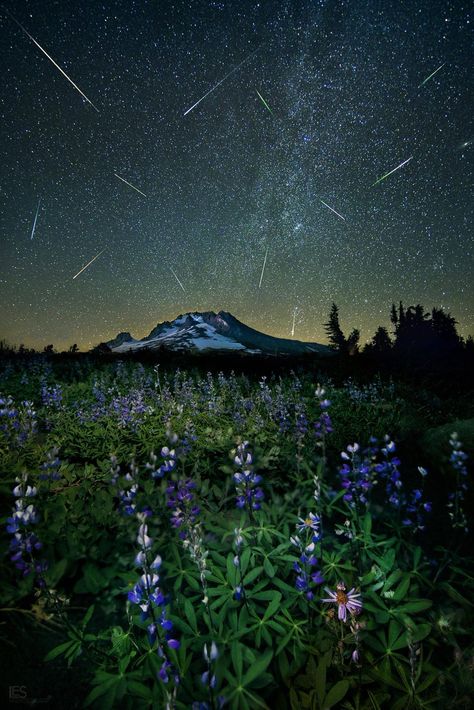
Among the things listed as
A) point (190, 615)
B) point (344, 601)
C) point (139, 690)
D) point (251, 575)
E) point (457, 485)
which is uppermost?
point (457, 485)

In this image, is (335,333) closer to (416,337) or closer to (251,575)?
(416,337)

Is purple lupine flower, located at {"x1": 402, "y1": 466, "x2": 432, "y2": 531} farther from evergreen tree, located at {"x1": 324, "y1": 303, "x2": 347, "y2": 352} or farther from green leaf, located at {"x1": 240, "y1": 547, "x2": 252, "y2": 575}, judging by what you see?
evergreen tree, located at {"x1": 324, "y1": 303, "x2": 347, "y2": 352}

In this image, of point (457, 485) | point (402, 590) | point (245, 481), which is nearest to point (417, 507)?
point (457, 485)

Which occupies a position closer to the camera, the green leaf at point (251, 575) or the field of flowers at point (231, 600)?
the field of flowers at point (231, 600)

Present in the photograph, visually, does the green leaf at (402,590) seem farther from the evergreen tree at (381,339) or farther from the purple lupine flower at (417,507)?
the evergreen tree at (381,339)

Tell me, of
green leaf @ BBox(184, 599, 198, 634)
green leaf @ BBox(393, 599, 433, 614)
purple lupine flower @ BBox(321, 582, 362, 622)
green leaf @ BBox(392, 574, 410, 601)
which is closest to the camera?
purple lupine flower @ BBox(321, 582, 362, 622)

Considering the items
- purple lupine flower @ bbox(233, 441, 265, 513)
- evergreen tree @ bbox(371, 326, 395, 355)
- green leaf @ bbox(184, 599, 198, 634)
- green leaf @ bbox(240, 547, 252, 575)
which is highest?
evergreen tree @ bbox(371, 326, 395, 355)

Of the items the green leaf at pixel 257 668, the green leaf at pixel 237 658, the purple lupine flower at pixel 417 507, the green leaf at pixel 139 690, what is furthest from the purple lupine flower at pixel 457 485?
the green leaf at pixel 139 690

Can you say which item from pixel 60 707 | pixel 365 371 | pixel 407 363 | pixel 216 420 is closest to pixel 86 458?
pixel 216 420

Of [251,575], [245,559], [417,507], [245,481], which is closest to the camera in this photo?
[251,575]

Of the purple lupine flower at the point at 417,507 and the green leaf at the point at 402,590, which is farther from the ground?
Answer: the purple lupine flower at the point at 417,507

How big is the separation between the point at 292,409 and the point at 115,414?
16.0ft

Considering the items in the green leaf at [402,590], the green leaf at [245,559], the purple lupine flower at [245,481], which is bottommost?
the green leaf at [402,590]

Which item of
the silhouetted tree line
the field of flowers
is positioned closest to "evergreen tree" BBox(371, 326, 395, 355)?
the silhouetted tree line
